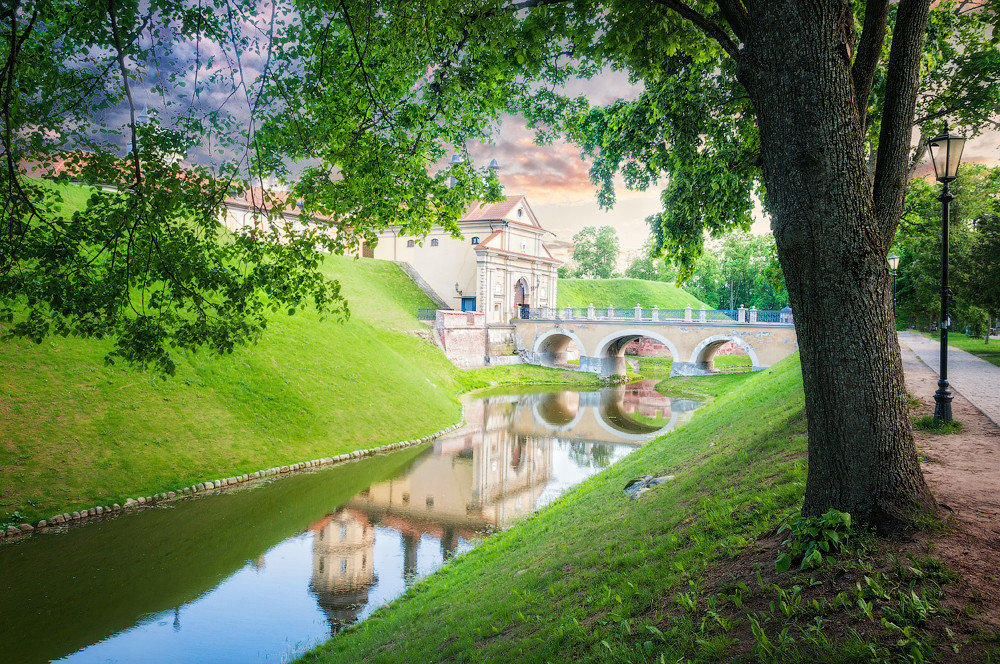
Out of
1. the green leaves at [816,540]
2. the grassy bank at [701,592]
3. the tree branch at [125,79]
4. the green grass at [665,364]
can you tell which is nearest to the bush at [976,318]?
the green grass at [665,364]

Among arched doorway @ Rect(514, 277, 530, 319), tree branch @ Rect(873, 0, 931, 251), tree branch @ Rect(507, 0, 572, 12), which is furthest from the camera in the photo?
arched doorway @ Rect(514, 277, 530, 319)

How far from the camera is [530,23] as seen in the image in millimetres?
6152

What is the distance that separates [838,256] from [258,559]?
1124 centimetres

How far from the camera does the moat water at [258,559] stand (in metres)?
8.21

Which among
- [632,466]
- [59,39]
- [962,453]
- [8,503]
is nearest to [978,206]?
[632,466]

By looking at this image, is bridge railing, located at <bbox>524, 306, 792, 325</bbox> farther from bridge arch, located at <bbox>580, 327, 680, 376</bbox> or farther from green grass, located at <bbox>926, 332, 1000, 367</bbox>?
green grass, located at <bbox>926, 332, 1000, 367</bbox>

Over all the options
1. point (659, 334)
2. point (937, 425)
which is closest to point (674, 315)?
point (659, 334)

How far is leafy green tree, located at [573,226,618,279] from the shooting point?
77375mm

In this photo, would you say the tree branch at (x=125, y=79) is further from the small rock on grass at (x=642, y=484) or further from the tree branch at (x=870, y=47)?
the small rock on grass at (x=642, y=484)

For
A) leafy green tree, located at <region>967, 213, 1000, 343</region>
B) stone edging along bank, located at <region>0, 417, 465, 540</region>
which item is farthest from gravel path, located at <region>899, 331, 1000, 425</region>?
stone edging along bank, located at <region>0, 417, 465, 540</region>

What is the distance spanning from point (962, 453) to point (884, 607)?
14.4 feet

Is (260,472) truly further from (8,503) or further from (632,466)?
(632,466)

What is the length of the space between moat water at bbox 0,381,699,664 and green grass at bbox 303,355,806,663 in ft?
5.14

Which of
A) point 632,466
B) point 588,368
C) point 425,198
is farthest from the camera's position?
point 588,368
